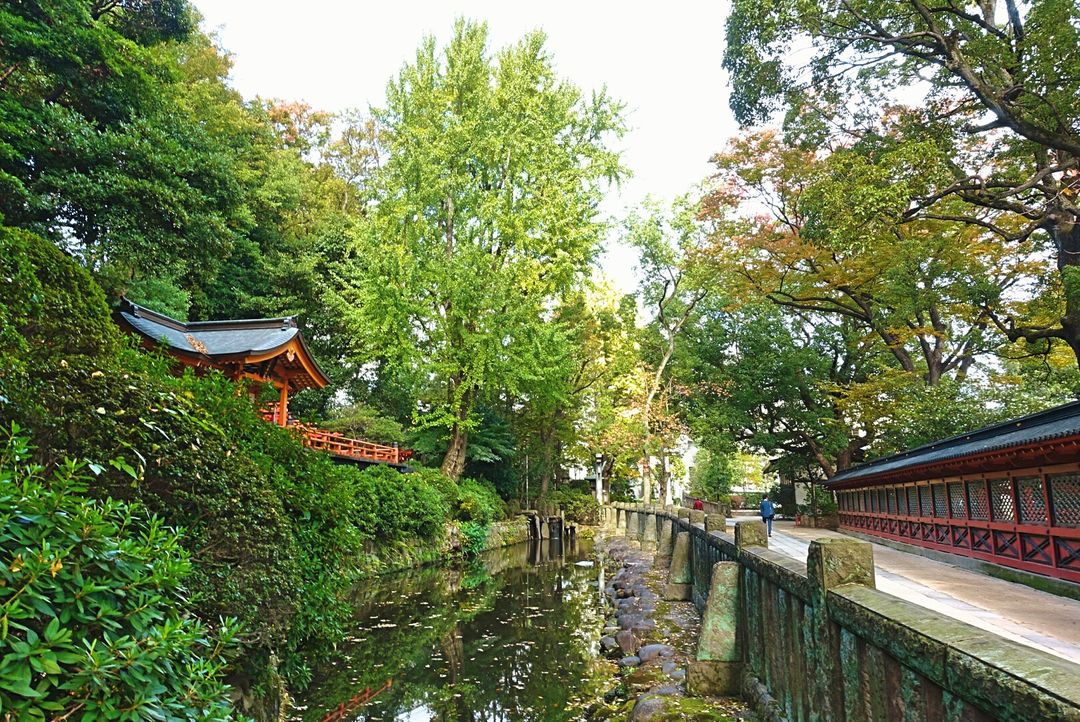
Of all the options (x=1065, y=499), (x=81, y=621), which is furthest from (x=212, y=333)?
(x=1065, y=499)

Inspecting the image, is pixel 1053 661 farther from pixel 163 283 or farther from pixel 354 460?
pixel 163 283

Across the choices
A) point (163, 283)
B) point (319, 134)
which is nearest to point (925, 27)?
point (163, 283)

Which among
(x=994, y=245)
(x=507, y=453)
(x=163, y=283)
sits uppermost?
(x=994, y=245)

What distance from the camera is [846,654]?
3.60 meters

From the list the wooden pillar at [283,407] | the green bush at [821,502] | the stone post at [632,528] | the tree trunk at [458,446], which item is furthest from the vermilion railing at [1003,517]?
the wooden pillar at [283,407]

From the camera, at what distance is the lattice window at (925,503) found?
13.2 meters

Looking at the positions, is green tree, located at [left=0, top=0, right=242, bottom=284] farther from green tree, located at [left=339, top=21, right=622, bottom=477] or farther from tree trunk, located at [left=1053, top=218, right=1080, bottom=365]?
tree trunk, located at [left=1053, top=218, right=1080, bottom=365]

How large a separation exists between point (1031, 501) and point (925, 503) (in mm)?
4520

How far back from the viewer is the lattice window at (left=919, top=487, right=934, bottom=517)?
13220 millimetres

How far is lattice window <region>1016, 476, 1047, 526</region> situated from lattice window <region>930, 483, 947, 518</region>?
3.02m

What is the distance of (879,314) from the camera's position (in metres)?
20.0

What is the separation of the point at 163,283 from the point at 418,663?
52.4ft

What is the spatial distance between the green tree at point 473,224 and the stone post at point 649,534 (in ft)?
23.2

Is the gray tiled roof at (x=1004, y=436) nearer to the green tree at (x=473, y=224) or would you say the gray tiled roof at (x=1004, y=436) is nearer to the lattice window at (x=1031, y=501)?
the lattice window at (x=1031, y=501)
